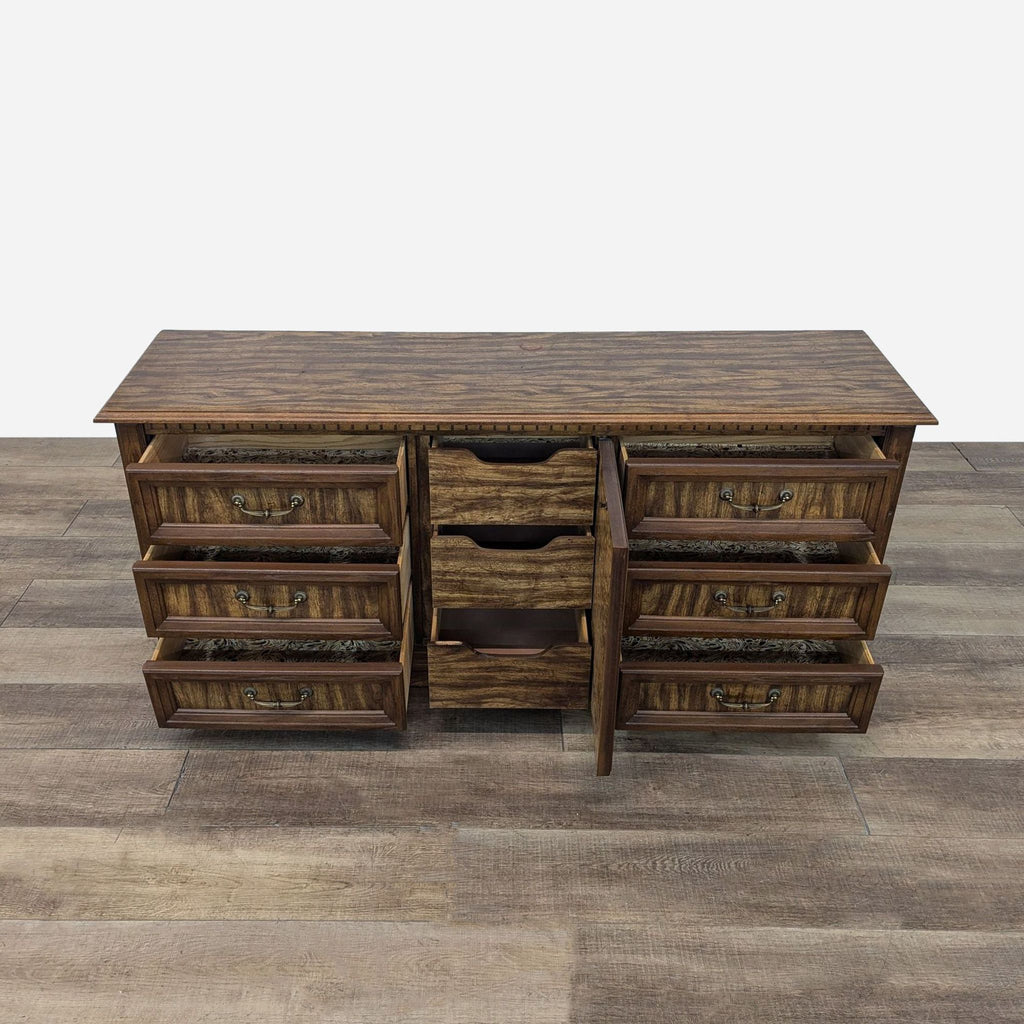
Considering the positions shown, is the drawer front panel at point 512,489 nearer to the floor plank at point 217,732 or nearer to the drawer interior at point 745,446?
the drawer interior at point 745,446

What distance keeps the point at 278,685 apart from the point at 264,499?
1.28 feet

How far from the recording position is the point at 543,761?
195 centimetres

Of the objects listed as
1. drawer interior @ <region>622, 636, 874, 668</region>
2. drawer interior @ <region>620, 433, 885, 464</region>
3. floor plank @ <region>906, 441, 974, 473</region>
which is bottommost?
floor plank @ <region>906, 441, 974, 473</region>

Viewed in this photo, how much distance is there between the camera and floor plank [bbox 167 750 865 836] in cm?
183

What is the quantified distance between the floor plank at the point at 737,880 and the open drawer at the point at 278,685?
0.31 m

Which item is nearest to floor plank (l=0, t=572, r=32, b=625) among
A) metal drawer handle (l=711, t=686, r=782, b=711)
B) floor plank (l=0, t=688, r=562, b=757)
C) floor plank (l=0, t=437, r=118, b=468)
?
floor plank (l=0, t=688, r=562, b=757)

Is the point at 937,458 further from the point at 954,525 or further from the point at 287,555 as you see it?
the point at 287,555

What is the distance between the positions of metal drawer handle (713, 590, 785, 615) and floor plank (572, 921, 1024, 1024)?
542 mm

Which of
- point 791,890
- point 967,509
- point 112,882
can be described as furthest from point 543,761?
point 967,509

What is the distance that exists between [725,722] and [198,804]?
101 centimetres

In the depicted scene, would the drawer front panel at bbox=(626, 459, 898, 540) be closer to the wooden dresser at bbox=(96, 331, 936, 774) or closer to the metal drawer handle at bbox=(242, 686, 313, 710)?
the wooden dresser at bbox=(96, 331, 936, 774)

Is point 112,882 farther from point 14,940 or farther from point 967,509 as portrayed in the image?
point 967,509

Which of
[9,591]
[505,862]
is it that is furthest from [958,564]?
[9,591]

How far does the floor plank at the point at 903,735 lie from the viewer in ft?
6.53
